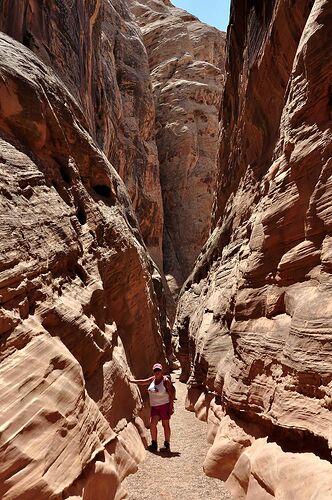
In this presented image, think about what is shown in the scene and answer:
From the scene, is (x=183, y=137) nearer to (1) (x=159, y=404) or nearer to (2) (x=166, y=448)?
(1) (x=159, y=404)

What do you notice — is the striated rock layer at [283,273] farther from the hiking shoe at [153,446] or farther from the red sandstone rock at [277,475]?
the hiking shoe at [153,446]

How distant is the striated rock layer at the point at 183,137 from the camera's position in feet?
117

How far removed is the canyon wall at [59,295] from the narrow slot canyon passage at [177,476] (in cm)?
26

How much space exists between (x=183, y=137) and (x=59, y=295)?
31669 mm

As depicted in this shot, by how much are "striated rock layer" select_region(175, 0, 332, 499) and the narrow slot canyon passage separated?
33cm

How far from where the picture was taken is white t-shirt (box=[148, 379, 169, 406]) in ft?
25.2

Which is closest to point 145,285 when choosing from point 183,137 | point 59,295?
point 59,295

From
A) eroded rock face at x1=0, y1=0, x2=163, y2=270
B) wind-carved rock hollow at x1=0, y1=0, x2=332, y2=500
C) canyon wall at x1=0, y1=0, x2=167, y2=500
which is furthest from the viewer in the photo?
eroded rock face at x1=0, y1=0, x2=163, y2=270

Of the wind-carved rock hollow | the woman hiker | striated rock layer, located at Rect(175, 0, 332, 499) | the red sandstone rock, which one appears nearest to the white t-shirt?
the woman hiker

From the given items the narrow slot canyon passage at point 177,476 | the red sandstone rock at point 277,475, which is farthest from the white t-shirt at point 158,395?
the red sandstone rock at point 277,475

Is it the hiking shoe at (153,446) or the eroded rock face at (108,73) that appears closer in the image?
the hiking shoe at (153,446)

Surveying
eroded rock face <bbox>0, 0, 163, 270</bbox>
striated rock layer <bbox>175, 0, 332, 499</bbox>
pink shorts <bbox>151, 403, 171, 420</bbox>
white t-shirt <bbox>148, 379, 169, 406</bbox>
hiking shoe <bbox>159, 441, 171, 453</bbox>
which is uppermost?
eroded rock face <bbox>0, 0, 163, 270</bbox>

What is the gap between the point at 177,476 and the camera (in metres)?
6.23

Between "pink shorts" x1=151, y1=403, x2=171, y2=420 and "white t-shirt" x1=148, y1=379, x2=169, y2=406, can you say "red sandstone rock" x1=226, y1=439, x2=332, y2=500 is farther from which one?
"white t-shirt" x1=148, y1=379, x2=169, y2=406
